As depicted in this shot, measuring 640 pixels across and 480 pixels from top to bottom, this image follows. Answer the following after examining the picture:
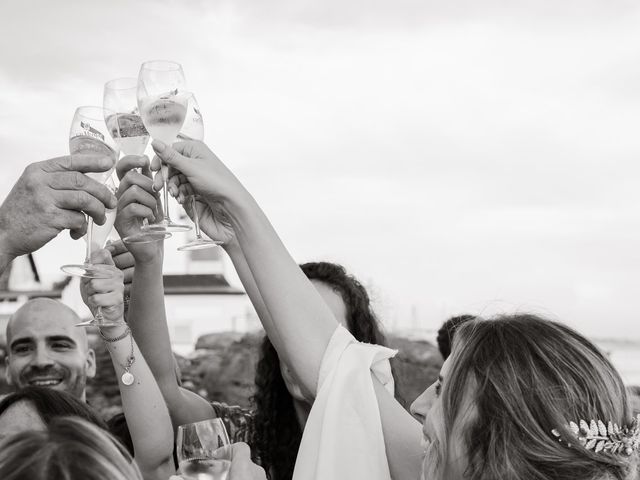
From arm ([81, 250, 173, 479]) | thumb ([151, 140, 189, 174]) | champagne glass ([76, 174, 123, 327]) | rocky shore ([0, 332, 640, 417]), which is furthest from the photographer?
rocky shore ([0, 332, 640, 417])

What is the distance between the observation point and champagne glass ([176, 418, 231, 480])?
7.30 feet

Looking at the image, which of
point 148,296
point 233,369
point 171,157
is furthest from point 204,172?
point 233,369

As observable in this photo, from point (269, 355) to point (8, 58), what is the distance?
7.17m

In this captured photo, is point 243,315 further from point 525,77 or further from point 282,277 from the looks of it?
point 282,277

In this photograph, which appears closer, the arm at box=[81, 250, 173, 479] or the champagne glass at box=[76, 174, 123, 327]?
the champagne glass at box=[76, 174, 123, 327]

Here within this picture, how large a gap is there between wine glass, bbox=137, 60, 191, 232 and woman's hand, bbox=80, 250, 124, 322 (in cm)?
53

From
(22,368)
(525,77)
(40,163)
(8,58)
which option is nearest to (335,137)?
(525,77)

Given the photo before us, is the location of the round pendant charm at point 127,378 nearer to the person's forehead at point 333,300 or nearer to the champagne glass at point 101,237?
the champagne glass at point 101,237

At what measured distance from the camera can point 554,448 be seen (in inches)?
68.1

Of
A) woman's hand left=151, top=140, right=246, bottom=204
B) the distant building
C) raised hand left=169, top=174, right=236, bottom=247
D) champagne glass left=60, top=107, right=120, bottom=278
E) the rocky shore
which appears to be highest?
champagne glass left=60, top=107, right=120, bottom=278

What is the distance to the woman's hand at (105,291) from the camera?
2.75 meters

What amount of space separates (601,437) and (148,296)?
1.96 m

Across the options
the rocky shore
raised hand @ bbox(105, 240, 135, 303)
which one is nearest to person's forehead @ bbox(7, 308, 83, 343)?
raised hand @ bbox(105, 240, 135, 303)

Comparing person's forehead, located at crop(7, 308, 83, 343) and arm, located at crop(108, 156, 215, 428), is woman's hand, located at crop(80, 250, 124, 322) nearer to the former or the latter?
arm, located at crop(108, 156, 215, 428)
